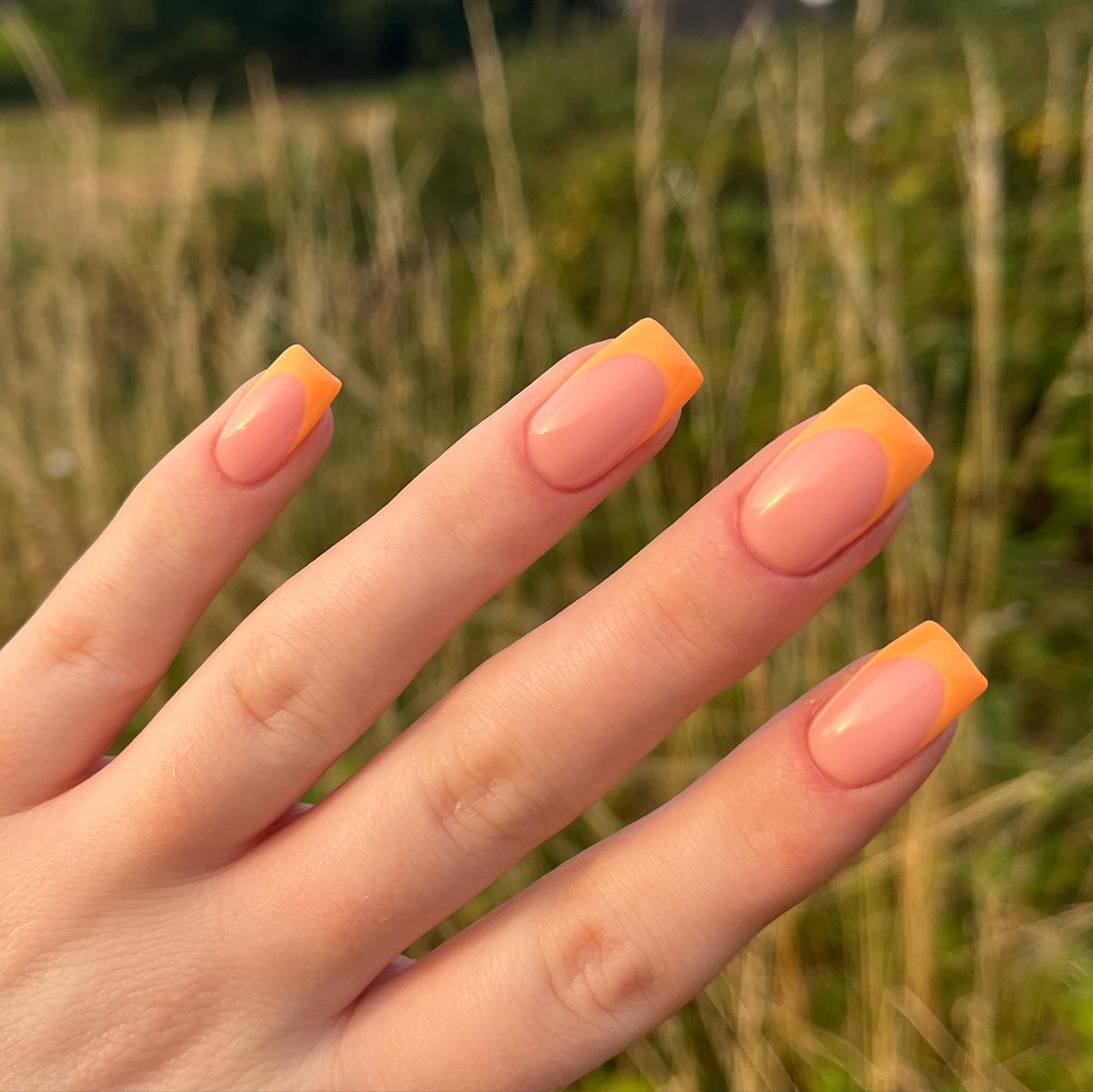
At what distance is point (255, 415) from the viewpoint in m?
0.74

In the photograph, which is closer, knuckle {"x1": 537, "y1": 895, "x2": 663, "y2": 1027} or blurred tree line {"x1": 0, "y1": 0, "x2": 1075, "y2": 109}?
knuckle {"x1": 537, "y1": 895, "x2": 663, "y2": 1027}

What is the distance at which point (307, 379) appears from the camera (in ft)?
2.44

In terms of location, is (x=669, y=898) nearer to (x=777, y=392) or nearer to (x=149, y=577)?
(x=149, y=577)

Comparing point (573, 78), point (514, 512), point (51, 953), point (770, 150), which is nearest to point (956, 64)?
point (573, 78)

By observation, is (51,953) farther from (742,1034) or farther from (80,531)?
(80,531)

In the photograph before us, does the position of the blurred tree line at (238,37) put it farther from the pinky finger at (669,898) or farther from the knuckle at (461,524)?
the pinky finger at (669,898)

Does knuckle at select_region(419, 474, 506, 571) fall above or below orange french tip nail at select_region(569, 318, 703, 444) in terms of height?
below

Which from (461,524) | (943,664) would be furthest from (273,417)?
(943,664)

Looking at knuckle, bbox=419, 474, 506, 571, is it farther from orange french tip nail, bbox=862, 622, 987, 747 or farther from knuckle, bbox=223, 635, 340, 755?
orange french tip nail, bbox=862, 622, 987, 747

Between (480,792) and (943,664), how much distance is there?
350mm

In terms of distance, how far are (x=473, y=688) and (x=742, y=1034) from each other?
0.64 m

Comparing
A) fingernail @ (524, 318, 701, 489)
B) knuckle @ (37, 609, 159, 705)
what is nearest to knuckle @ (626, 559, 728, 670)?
fingernail @ (524, 318, 701, 489)

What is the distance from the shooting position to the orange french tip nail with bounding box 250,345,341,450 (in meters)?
0.74

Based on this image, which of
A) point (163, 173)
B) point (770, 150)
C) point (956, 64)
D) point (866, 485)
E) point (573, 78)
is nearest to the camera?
point (866, 485)
